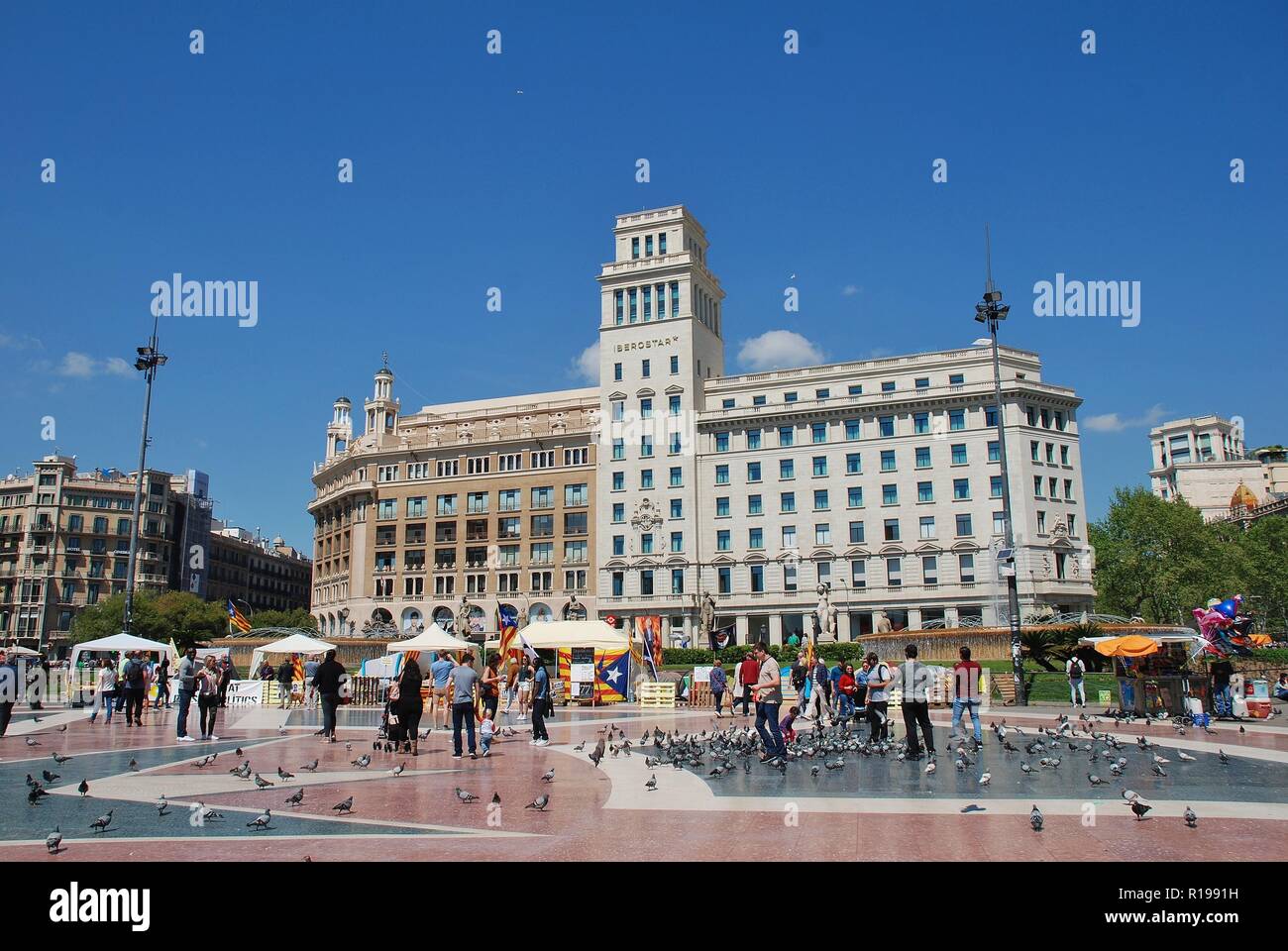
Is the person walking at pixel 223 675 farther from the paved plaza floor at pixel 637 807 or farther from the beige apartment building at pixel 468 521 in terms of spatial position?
the beige apartment building at pixel 468 521

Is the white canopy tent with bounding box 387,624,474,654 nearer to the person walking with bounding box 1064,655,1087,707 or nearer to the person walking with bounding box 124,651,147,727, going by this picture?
the person walking with bounding box 124,651,147,727

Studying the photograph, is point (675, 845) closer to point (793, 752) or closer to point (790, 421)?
point (793, 752)

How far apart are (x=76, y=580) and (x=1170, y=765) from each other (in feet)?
344

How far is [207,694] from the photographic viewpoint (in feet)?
61.9

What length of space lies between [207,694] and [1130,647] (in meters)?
22.1

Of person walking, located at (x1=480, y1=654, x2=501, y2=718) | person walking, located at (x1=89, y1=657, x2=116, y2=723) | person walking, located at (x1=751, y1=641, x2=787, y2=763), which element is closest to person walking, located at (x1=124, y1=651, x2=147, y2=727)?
person walking, located at (x1=89, y1=657, x2=116, y2=723)

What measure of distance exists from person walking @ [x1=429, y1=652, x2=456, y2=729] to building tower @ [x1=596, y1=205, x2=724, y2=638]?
1711 inches

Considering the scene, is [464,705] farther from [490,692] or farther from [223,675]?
[223,675]

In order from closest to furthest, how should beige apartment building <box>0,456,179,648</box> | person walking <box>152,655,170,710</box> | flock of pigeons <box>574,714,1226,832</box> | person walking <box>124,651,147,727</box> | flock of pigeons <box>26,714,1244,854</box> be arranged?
flock of pigeons <box>26,714,1244,854</box> → flock of pigeons <box>574,714,1226,832</box> → person walking <box>124,651,147,727</box> → person walking <box>152,655,170,710</box> → beige apartment building <box>0,456,179,648</box>

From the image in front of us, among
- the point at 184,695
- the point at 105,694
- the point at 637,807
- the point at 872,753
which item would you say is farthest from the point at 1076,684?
the point at 105,694

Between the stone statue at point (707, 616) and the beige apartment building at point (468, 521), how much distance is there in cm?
1132

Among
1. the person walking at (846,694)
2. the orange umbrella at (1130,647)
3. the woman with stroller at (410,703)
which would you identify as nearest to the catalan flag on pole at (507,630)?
the person walking at (846,694)

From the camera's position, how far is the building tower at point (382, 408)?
316 feet

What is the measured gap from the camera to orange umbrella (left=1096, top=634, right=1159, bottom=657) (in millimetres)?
24000
